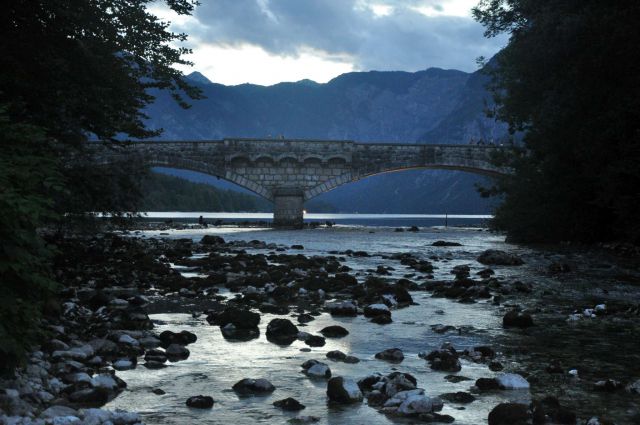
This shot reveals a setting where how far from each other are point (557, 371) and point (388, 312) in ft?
14.2

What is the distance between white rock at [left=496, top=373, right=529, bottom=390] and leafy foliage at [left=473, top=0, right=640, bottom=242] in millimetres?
16012

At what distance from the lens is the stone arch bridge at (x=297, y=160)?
69812 mm

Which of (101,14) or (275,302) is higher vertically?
(101,14)

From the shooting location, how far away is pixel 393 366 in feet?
25.0

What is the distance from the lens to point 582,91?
21938 mm

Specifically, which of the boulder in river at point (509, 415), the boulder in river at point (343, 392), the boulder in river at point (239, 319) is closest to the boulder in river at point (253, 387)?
the boulder in river at point (343, 392)

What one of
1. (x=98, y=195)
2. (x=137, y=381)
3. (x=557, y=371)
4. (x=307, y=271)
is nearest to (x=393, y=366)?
(x=557, y=371)

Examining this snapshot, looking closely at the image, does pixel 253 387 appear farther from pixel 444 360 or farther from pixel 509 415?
pixel 509 415

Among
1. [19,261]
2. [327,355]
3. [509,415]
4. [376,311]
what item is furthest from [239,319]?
[509,415]

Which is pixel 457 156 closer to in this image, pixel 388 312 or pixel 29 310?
pixel 388 312

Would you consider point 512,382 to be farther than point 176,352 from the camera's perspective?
No

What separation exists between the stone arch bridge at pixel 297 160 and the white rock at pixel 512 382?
63605mm

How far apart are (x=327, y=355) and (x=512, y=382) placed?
246 cm

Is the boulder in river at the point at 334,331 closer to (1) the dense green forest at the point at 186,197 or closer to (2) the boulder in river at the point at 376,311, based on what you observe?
(2) the boulder in river at the point at 376,311
